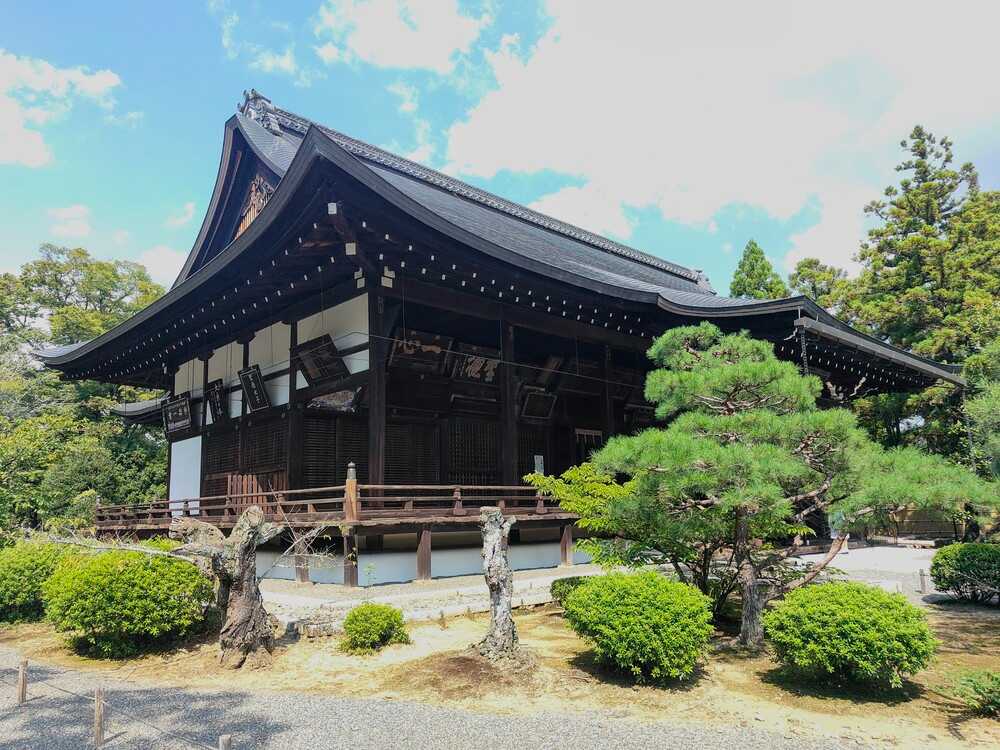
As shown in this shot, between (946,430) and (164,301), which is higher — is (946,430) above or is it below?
below

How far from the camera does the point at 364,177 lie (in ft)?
31.2

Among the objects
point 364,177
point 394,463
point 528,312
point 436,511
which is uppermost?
point 364,177

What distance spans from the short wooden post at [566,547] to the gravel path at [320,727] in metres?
7.54

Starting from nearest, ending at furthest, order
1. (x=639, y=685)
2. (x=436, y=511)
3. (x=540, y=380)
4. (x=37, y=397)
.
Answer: (x=639, y=685)
(x=436, y=511)
(x=540, y=380)
(x=37, y=397)

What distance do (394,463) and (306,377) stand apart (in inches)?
101

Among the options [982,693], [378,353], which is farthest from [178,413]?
[982,693]

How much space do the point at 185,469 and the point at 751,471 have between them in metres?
17.2

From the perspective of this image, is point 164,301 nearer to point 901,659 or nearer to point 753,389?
point 753,389

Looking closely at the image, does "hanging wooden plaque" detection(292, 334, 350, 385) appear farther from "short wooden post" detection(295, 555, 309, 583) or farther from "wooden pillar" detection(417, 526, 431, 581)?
"wooden pillar" detection(417, 526, 431, 581)

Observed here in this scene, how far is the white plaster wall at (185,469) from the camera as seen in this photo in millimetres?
18109

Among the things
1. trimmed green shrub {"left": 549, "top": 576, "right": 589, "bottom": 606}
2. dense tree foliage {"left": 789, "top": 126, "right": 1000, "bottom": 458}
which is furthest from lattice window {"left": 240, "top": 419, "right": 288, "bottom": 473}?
dense tree foliage {"left": 789, "top": 126, "right": 1000, "bottom": 458}

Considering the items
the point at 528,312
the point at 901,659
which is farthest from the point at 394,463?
the point at 901,659

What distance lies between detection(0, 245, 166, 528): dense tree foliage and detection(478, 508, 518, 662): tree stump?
11.0 metres

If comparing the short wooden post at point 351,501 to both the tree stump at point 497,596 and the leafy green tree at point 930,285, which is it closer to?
the tree stump at point 497,596
